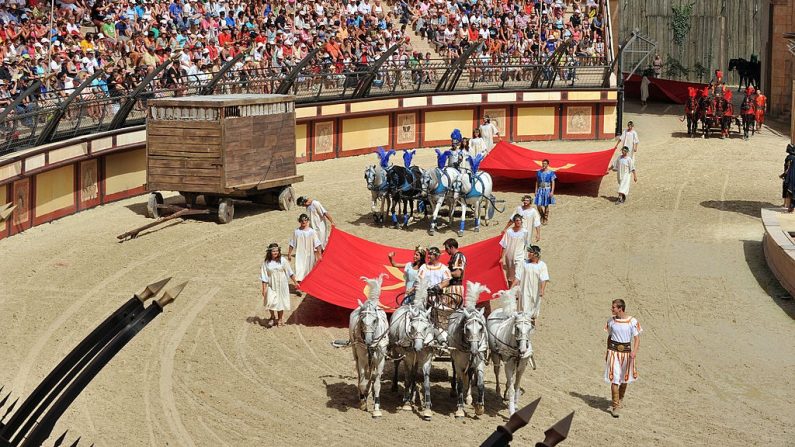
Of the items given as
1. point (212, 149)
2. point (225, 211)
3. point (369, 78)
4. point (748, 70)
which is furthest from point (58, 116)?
point (748, 70)

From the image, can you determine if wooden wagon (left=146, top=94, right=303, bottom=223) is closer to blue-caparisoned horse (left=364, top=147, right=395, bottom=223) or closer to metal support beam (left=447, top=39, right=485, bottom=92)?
blue-caparisoned horse (left=364, top=147, right=395, bottom=223)

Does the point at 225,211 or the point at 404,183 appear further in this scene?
the point at 225,211

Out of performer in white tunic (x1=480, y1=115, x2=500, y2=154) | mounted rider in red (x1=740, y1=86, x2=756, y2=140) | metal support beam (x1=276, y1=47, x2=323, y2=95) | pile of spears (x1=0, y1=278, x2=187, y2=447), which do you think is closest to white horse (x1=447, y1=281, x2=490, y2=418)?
pile of spears (x1=0, y1=278, x2=187, y2=447)

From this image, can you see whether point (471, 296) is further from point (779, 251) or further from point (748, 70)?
point (748, 70)

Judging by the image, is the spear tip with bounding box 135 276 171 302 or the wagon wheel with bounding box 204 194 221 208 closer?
the spear tip with bounding box 135 276 171 302

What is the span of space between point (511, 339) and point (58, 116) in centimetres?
1460

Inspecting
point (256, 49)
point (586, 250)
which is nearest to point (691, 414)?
point (586, 250)

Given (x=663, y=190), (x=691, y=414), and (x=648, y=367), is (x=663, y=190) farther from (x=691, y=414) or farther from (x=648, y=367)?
(x=691, y=414)

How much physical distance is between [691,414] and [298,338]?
5827mm

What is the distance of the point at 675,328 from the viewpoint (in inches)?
731

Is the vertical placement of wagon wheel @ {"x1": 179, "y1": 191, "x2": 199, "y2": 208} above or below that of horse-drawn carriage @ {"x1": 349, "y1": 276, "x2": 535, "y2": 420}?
above

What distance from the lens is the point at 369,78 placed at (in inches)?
1328

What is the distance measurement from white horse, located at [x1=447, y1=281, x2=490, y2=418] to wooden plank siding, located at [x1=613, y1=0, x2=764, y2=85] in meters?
38.3

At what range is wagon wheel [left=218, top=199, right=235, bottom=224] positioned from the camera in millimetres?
25297
